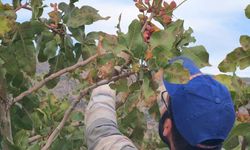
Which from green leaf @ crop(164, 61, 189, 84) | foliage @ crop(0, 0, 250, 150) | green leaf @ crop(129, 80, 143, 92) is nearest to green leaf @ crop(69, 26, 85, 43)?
foliage @ crop(0, 0, 250, 150)

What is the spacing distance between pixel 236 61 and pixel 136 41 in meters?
0.90

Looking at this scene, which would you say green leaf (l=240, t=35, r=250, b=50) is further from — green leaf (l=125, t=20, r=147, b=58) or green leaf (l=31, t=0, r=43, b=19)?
green leaf (l=31, t=0, r=43, b=19)

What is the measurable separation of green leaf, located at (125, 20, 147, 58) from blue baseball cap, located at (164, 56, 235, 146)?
0.70 ft

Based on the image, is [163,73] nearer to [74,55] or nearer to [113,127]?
[113,127]

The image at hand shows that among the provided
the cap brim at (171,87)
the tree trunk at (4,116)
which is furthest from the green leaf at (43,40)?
the cap brim at (171,87)

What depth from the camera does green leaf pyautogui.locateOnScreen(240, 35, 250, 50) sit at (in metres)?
3.66

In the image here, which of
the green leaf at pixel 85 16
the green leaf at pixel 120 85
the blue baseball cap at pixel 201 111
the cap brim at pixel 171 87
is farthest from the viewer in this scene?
the green leaf at pixel 85 16

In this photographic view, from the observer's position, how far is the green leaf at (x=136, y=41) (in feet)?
9.66

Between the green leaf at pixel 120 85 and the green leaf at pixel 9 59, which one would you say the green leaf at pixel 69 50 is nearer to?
the green leaf at pixel 9 59

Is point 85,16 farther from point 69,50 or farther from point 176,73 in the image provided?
point 176,73

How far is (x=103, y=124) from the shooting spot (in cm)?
304

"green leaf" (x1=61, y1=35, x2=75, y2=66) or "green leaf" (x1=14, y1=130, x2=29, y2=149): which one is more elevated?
"green leaf" (x1=61, y1=35, x2=75, y2=66)

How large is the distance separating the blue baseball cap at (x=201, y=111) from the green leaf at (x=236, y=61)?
834mm

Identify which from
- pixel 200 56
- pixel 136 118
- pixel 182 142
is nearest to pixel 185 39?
pixel 200 56
